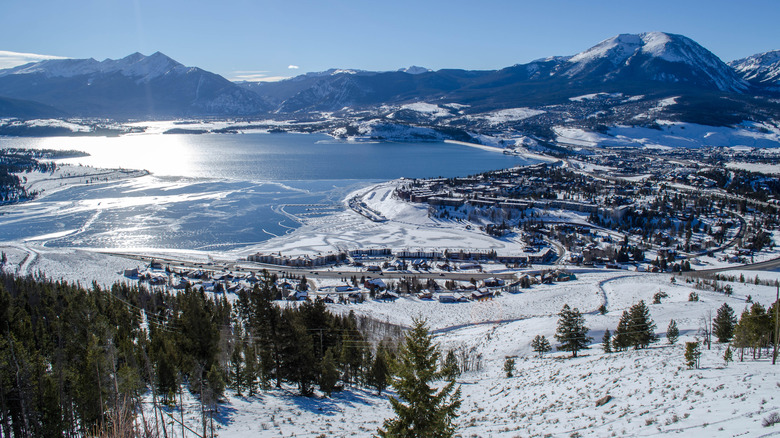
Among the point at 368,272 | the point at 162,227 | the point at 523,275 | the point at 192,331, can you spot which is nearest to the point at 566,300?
the point at 523,275

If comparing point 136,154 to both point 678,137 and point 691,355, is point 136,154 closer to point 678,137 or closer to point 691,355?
point 691,355

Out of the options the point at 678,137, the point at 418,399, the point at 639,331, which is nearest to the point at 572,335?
the point at 639,331

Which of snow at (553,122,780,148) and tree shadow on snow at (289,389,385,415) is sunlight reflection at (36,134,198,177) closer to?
tree shadow on snow at (289,389,385,415)

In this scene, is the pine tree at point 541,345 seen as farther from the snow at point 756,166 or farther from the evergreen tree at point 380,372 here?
the snow at point 756,166

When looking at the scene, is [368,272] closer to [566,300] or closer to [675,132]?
[566,300]

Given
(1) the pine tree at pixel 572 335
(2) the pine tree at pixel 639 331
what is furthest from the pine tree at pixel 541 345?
(2) the pine tree at pixel 639 331

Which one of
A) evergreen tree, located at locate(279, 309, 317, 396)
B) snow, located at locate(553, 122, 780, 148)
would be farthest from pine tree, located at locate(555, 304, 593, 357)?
snow, located at locate(553, 122, 780, 148)
